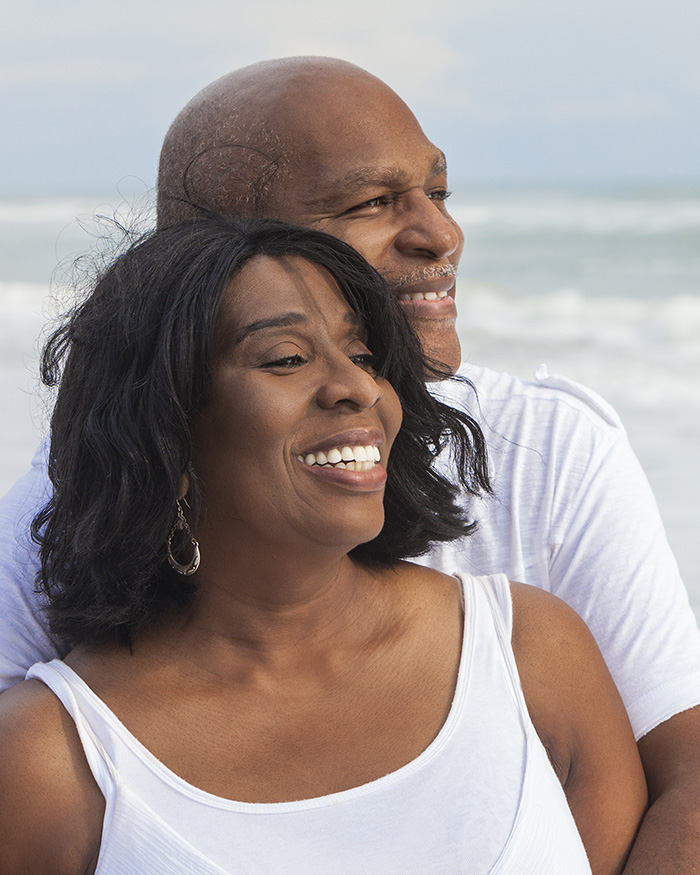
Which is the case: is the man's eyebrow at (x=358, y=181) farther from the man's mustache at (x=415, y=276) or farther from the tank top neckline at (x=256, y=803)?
the tank top neckline at (x=256, y=803)

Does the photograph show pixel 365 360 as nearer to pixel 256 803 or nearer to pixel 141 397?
pixel 141 397

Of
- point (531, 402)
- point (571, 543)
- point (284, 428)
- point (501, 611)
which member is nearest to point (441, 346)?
point (531, 402)

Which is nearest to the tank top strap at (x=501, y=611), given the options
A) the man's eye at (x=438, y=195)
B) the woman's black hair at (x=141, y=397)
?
the woman's black hair at (x=141, y=397)

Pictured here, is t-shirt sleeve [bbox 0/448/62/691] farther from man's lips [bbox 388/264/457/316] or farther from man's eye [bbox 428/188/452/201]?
man's eye [bbox 428/188/452/201]

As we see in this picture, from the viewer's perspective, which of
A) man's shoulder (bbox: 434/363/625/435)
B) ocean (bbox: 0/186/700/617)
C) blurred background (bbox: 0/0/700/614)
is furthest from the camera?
blurred background (bbox: 0/0/700/614)

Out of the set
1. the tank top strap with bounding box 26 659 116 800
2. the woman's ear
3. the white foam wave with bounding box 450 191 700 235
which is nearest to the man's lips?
the woman's ear

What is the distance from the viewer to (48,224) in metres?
20.9

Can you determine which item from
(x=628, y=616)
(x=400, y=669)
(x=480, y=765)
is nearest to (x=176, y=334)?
(x=400, y=669)

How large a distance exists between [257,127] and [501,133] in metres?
20.0

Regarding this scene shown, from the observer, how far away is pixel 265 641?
2115mm

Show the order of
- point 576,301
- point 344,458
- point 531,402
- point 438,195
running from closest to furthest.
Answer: point 344,458
point 531,402
point 438,195
point 576,301

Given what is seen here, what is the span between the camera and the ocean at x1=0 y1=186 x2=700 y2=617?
9.13 metres

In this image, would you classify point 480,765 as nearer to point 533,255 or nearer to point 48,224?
point 533,255

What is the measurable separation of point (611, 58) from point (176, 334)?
19894 mm
